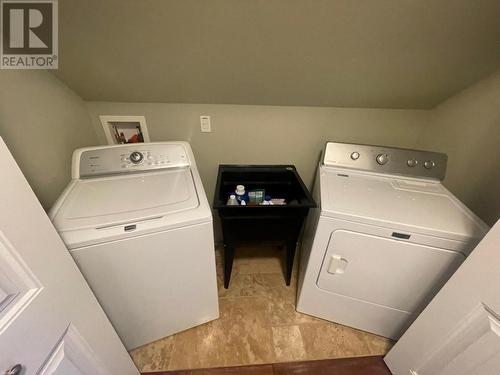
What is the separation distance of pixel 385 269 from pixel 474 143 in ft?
3.19

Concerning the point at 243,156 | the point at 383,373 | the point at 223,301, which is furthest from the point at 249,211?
the point at 383,373

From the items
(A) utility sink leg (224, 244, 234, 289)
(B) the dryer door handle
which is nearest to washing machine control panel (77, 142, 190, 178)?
(A) utility sink leg (224, 244, 234, 289)

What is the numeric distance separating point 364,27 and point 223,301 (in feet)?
6.15

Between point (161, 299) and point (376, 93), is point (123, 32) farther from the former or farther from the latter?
point (376, 93)

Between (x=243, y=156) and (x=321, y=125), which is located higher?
(x=321, y=125)

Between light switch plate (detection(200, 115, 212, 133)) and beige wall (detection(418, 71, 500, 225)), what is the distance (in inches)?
65.8

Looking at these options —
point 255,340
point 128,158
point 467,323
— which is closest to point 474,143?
point 467,323

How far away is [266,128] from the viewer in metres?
1.65

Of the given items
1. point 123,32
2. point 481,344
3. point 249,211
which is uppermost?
point 123,32

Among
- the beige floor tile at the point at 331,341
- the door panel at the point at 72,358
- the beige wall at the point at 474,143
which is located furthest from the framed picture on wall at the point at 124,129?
the beige wall at the point at 474,143

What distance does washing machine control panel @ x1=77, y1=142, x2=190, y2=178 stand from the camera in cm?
125

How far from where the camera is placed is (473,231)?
1000 mm

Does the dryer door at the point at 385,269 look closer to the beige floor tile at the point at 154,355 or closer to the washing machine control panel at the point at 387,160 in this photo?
the washing machine control panel at the point at 387,160

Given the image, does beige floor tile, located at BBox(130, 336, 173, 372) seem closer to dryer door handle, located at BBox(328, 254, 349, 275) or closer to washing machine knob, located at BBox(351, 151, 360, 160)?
dryer door handle, located at BBox(328, 254, 349, 275)
